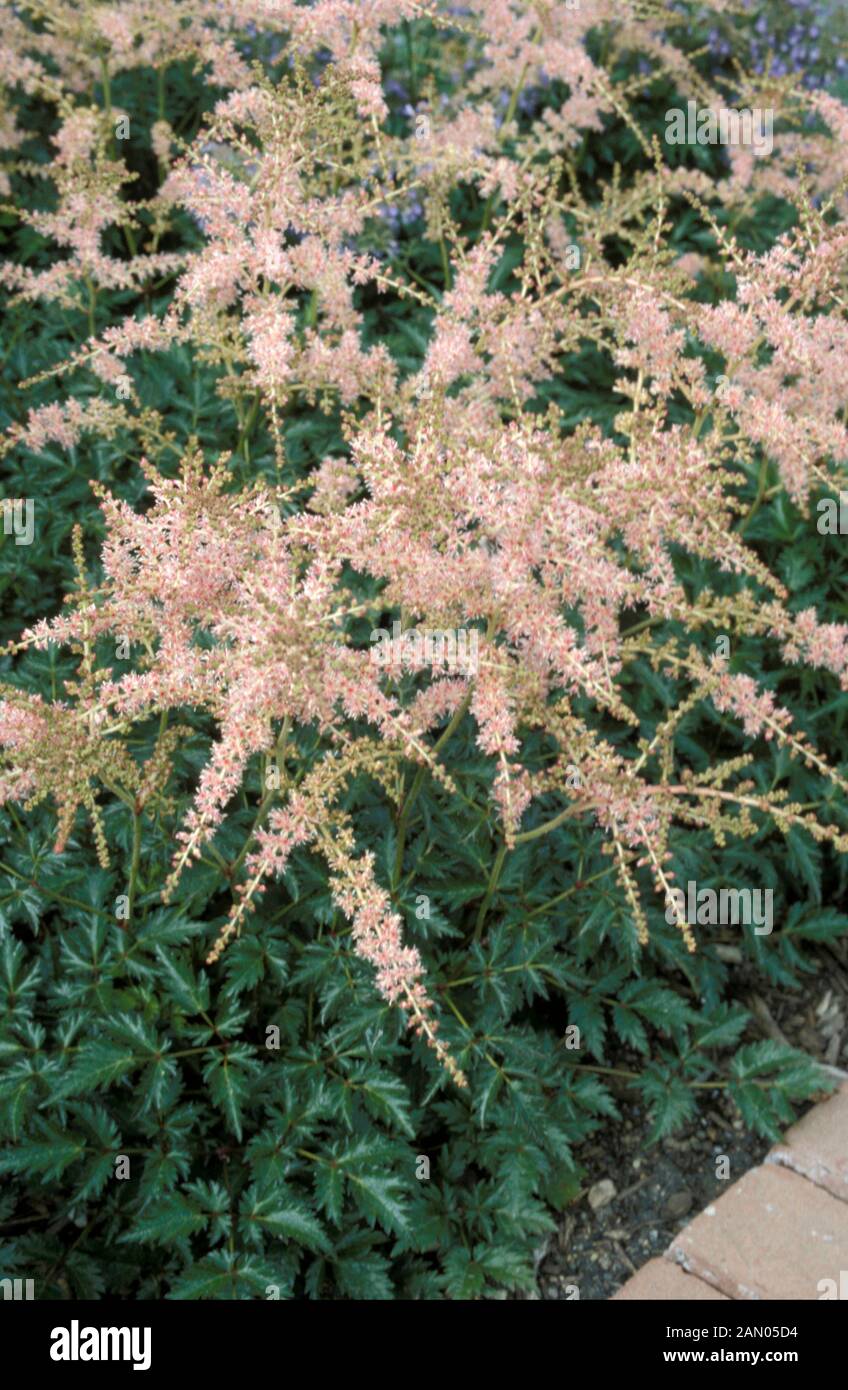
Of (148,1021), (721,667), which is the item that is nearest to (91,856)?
(148,1021)

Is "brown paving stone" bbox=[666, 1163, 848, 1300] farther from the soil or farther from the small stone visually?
the small stone

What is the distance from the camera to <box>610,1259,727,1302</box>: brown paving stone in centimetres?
321

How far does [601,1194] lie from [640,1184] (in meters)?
0.11

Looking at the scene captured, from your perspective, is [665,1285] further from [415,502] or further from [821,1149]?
[415,502]

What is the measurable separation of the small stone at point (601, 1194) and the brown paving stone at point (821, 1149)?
16.5 inches

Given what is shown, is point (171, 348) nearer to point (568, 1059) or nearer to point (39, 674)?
point (39, 674)

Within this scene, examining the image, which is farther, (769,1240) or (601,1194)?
(601,1194)

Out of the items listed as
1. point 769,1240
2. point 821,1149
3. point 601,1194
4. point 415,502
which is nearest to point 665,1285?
point 769,1240

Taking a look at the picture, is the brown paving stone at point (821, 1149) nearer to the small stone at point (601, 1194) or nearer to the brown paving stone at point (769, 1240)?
the brown paving stone at point (769, 1240)

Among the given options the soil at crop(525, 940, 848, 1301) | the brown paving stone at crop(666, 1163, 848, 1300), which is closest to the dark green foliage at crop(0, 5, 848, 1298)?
the soil at crop(525, 940, 848, 1301)

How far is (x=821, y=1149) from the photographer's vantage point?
3562 millimetres

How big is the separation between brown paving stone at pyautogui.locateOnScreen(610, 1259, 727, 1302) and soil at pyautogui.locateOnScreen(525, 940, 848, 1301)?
17 centimetres

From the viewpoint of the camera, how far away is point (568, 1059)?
3670 mm

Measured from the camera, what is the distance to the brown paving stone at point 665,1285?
126 inches
